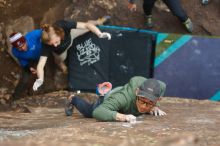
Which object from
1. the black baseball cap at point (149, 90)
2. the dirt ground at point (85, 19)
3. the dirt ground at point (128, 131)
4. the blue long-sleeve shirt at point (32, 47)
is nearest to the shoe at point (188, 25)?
the dirt ground at point (85, 19)

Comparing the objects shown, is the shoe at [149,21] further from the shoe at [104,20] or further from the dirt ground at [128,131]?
the dirt ground at [128,131]

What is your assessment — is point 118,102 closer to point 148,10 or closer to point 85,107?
point 85,107

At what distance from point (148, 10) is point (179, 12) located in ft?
1.90

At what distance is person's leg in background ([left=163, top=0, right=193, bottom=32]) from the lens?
8.25 metres

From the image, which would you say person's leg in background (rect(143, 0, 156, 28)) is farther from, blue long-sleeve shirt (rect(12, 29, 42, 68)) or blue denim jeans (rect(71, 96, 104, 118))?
blue denim jeans (rect(71, 96, 104, 118))

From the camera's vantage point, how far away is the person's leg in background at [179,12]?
8.25m

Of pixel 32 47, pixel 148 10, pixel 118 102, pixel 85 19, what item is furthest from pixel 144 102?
pixel 85 19

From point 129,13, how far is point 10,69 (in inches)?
98.2

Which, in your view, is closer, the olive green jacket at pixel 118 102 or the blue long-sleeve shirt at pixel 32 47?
the olive green jacket at pixel 118 102

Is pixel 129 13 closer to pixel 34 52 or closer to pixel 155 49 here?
pixel 155 49

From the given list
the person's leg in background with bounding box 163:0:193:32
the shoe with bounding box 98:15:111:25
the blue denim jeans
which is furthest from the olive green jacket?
the shoe with bounding box 98:15:111:25

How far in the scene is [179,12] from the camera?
8.41 metres

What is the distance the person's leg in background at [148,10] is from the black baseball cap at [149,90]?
12.6ft

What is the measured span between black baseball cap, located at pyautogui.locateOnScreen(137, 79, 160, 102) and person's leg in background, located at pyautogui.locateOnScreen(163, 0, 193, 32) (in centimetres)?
384
